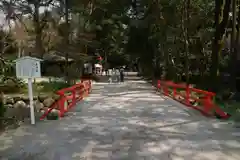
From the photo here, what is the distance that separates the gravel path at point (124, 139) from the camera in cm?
485

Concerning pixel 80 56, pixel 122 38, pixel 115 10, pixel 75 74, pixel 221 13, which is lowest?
pixel 75 74

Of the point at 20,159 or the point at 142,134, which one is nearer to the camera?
the point at 20,159

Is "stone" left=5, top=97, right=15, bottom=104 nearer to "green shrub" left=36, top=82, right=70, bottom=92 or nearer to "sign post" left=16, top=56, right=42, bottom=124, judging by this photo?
"green shrub" left=36, top=82, right=70, bottom=92

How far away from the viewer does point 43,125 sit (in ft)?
24.1

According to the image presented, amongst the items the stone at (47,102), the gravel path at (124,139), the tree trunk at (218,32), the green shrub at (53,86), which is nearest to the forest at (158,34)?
the tree trunk at (218,32)

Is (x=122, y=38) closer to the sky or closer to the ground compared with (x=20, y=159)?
closer to the sky

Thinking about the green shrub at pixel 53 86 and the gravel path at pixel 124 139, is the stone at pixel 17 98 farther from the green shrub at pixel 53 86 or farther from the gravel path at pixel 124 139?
the gravel path at pixel 124 139

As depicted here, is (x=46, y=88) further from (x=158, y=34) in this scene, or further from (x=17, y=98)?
(x=158, y=34)

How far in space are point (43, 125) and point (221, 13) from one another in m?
10.3

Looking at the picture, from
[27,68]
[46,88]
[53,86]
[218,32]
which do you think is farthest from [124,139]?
[53,86]

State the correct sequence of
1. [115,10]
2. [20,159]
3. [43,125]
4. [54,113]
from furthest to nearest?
1. [115,10]
2. [54,113]
3. [43,125]
4. [20,159]

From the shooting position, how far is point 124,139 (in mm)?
5801

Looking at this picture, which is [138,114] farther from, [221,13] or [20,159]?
[221,13]

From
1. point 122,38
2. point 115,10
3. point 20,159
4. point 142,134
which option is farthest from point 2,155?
point 122,38
